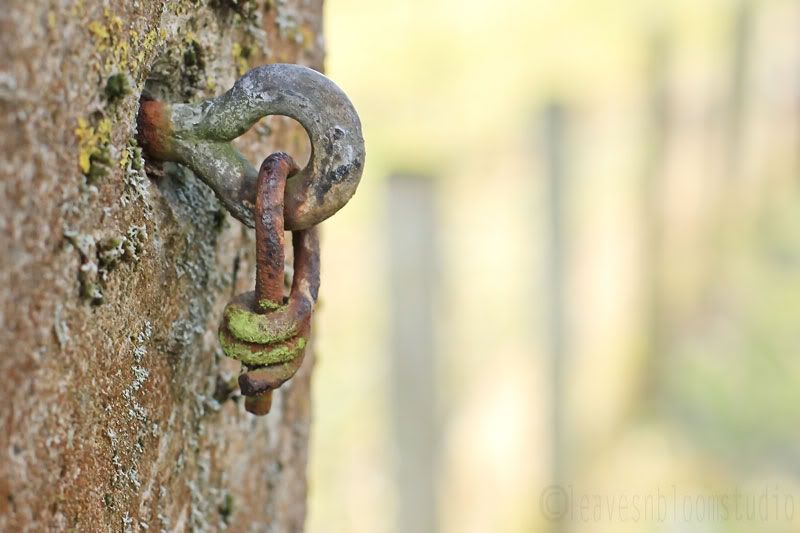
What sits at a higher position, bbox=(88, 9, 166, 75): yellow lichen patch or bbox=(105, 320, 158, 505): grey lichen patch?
bbox=(88, 9, 166, 75): yellow lichen patch

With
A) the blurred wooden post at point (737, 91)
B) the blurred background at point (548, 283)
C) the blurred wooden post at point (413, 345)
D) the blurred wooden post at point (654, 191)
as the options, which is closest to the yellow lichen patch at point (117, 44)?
the blurred background at point (548, 283)

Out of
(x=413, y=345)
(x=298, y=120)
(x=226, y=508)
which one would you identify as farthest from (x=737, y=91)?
(x=298, y=120)

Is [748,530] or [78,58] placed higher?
[78,58]

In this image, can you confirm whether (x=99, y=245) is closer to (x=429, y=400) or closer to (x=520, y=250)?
(x=429, y=400)

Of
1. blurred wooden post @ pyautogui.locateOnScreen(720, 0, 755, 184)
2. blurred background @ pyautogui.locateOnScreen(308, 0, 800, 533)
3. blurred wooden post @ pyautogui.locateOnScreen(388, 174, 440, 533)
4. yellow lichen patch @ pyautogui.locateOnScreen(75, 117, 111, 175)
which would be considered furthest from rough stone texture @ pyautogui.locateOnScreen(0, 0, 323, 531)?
blurred wooden post @ pyautogui.locateOnScreen(720, 0, 755, 184)

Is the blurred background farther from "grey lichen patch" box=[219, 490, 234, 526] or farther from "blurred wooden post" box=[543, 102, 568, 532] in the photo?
"grey lichen patch" box=[219, 490, 234, 526]

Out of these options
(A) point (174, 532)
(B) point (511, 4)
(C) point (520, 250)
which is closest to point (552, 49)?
(B) point (511, 4)

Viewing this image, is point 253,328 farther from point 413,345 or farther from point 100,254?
point 413,345
